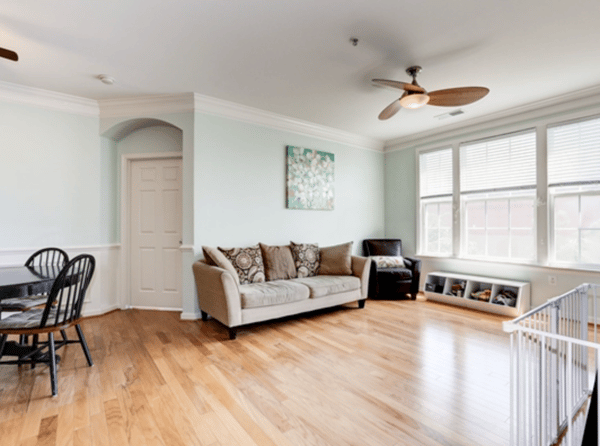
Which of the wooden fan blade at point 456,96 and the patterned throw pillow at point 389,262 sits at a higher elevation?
the wooden fan blade at point 456,96

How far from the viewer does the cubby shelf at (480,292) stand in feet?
12.4

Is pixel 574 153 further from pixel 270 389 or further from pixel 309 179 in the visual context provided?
pixel 270 389

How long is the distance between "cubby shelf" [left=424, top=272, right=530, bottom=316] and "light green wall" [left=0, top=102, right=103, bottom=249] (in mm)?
4934

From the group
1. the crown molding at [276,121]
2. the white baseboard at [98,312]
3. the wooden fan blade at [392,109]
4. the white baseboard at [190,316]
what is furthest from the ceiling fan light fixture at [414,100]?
the white baseboard at [98,312]

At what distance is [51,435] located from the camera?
159 centimetres

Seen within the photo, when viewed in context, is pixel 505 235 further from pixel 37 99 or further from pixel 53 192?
pixel 37 99

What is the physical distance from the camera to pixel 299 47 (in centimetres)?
258

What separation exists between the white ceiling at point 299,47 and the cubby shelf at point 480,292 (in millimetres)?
2444

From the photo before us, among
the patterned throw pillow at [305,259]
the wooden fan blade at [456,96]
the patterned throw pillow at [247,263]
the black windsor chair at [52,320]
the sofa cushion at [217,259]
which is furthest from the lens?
the patterned throw pillow at [305,259]

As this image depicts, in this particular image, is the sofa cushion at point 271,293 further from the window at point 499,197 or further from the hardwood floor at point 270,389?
the window at point 499,197

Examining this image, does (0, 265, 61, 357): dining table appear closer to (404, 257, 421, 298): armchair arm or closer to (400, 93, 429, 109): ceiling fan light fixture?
(400, 93, 429, 109): ceiling fan light fixture

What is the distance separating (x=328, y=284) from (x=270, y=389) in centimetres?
180

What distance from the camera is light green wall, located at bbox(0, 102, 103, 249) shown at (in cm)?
328

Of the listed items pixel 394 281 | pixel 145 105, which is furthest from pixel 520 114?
pixel 145 105
